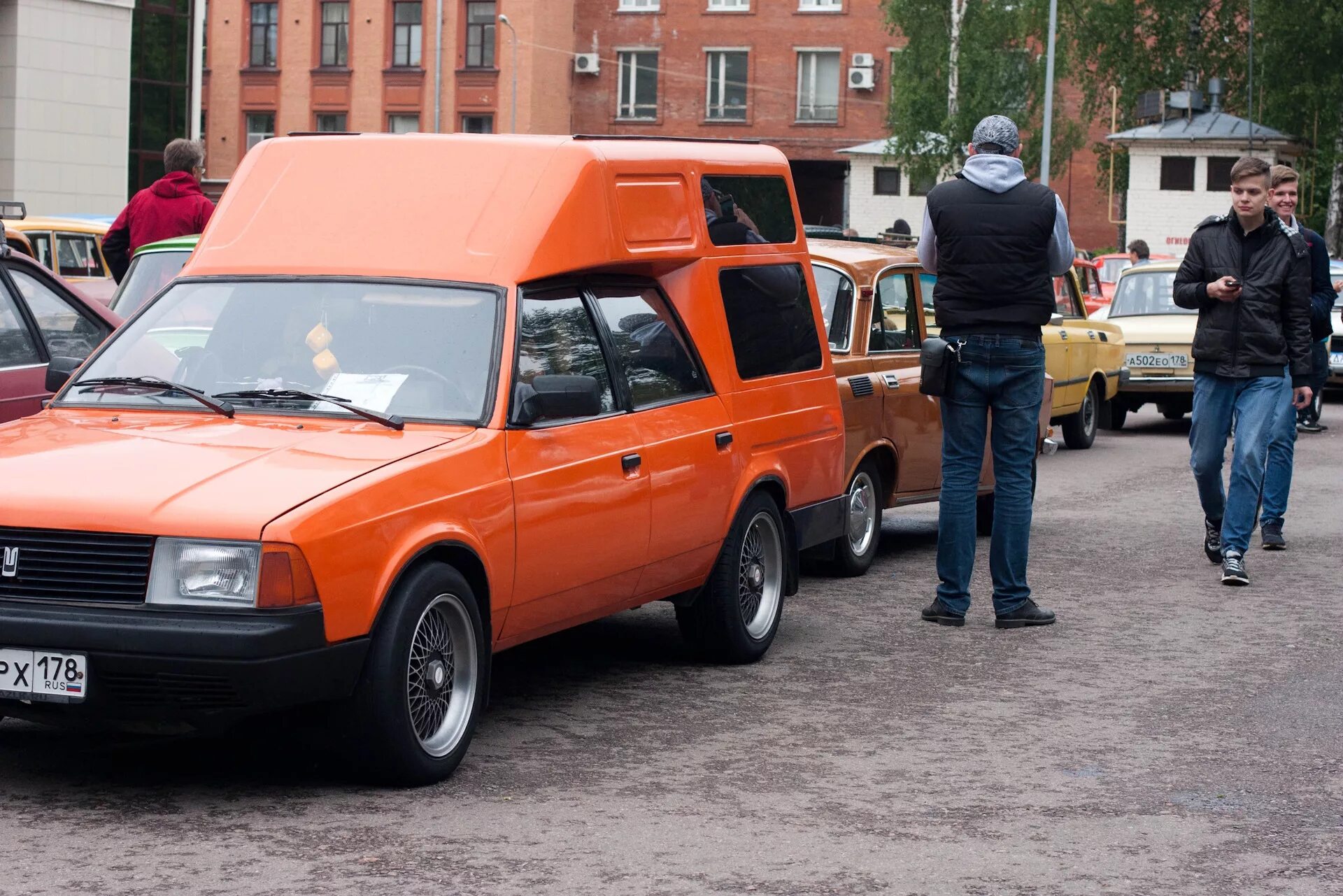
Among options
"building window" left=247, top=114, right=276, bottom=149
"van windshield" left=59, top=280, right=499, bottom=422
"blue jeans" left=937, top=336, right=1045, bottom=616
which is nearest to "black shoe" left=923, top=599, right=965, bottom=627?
"blue jeans" left=937, top=336, right=1045, bottom=616

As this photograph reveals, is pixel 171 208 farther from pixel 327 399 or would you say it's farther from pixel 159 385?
pixel 327 399

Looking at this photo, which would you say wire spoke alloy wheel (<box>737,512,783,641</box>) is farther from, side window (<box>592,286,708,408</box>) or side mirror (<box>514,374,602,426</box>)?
side mirror (<box>514,374,602,426</box>)

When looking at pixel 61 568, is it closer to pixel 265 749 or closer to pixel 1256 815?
pixel 265 749

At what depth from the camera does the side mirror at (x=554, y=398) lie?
20.1 ft

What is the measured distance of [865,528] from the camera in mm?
10391

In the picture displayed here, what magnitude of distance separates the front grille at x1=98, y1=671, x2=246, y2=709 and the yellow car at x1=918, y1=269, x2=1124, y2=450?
1217 cm

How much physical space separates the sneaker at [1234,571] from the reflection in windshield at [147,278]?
22.2ft

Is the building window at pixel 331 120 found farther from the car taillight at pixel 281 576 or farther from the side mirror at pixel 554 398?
the car taillight at pixel 281 576

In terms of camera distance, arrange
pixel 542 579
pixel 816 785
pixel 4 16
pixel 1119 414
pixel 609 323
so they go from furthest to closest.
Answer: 1. pixel 4 16
2. pixel 1119 414
3. pixel 609 323
4. pixel 542 579
5. pixel 816 785

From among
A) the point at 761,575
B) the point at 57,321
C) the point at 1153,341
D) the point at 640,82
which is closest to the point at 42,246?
the point at 57,321

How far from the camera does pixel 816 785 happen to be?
585 centimetres

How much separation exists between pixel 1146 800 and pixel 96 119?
3631 cm

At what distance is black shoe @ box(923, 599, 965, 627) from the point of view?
8.77 meters

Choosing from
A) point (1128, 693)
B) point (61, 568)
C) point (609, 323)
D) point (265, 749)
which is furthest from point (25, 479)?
point (1128, 693)
